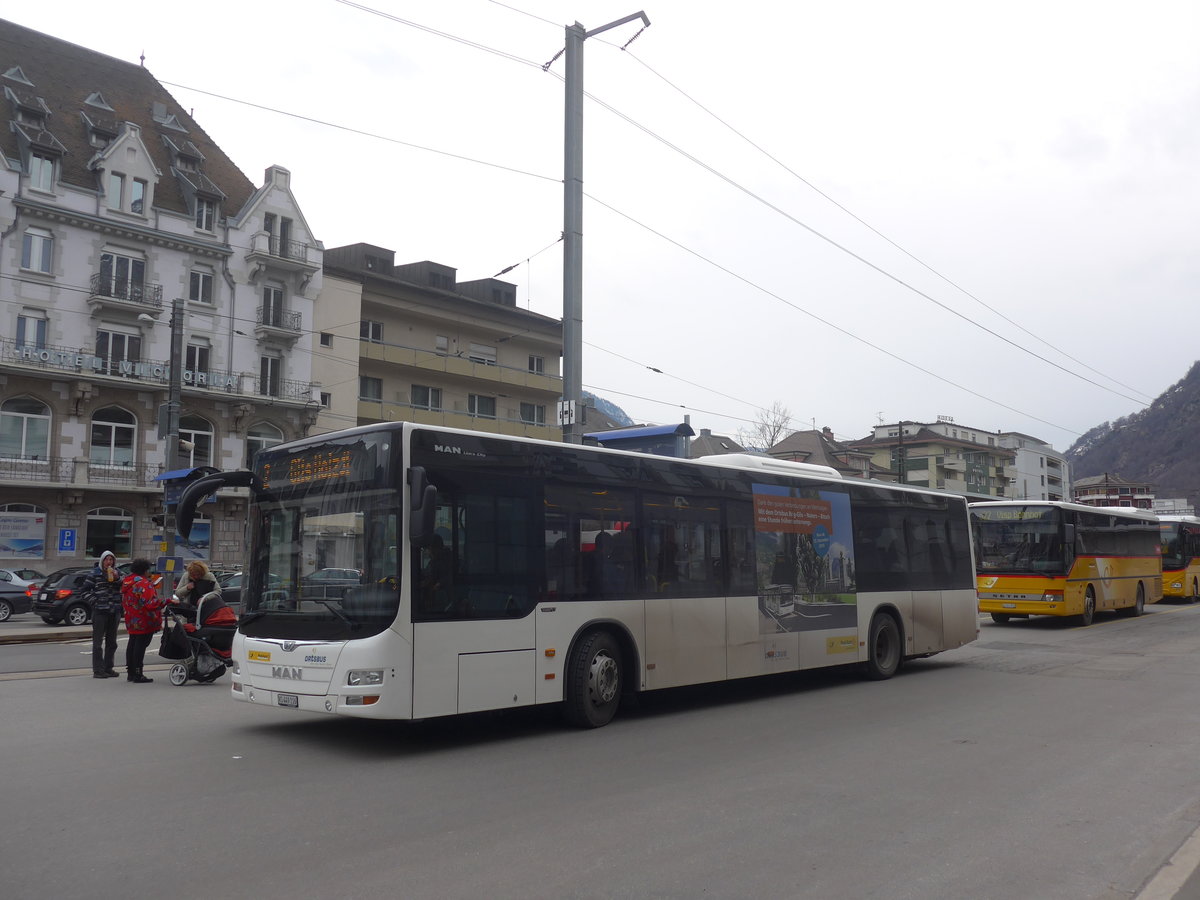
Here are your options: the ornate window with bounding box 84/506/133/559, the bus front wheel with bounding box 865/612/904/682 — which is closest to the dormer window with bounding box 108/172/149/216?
the ornate window with bounding box 84/506/133/559

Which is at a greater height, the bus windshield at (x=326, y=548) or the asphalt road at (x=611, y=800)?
the bus windshield at (x=326, y=548)

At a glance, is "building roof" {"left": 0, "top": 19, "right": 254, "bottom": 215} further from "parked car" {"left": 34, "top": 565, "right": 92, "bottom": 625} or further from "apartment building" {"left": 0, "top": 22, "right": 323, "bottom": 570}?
"parked car" {"left": 34, "top": 565, "right": 92, "bottom": 625}

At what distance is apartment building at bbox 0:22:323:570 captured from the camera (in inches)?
1534

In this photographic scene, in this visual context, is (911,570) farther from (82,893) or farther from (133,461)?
(133,461)

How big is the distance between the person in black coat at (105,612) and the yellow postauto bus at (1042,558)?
1816cm

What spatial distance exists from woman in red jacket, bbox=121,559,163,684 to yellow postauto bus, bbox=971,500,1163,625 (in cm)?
1780

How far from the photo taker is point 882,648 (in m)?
14.9

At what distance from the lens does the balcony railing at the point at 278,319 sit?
45812 mm

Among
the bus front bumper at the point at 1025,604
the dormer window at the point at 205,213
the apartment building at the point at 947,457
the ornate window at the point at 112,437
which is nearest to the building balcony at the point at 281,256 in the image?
the dormer window at the point at 205,213

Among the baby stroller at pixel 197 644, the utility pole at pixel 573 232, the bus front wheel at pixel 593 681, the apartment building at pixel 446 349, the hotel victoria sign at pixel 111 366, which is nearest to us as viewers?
the bus front wheel at pixel 593 681

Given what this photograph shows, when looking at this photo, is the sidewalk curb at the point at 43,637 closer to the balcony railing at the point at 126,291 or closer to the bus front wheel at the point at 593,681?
the bus front wheel at the point at 593,681

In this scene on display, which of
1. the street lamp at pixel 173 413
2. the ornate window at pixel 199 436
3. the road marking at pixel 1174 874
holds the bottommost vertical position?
the road marking at pixel 1174 874

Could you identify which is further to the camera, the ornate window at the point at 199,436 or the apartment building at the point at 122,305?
the ornate window at the point at 199,436

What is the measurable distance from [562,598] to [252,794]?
3.66 meters
